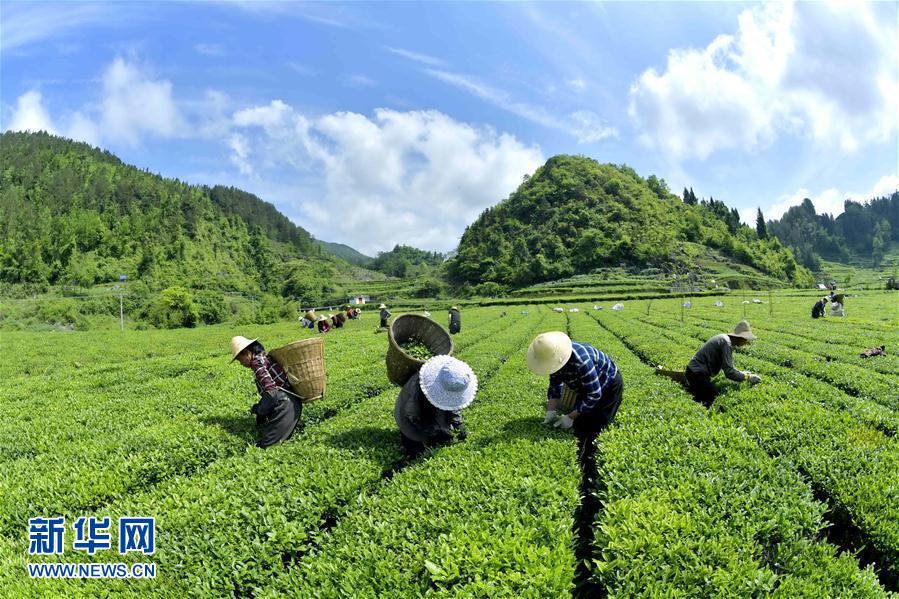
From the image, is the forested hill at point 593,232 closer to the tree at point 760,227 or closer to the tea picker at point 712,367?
the tree at point 760,227

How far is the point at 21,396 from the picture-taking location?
13.6 metres

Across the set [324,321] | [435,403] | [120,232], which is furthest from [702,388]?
[120,232]

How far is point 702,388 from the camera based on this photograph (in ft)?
31.4

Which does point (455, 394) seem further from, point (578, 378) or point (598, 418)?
point (598, 418)

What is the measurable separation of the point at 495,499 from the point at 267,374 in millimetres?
4556

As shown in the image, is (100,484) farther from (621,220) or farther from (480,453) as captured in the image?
(621,220)

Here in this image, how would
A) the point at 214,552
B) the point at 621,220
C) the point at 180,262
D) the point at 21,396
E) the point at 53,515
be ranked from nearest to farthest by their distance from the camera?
the point at 214,552 → the point at 53,515 → the point at 21,396 → the point at 180,262 → the point at 621,220

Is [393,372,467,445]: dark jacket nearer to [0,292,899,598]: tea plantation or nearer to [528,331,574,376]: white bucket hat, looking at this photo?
[0,292,899,598]: tea plantation

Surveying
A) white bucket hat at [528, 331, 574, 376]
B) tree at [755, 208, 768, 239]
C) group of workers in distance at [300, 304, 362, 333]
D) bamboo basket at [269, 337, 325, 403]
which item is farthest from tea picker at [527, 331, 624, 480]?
tree at [755, 208, 768, 239]

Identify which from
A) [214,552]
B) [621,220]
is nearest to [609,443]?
[214,552]

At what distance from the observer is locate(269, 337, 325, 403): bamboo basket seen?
800cm

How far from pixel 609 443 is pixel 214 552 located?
203 inches

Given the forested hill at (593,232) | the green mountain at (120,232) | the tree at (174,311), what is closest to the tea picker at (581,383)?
the tree at (174,311)

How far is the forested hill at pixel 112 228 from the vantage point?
4049 inches
